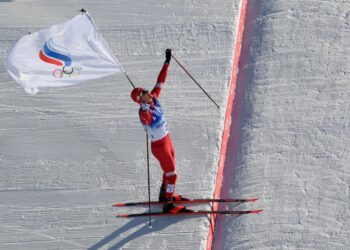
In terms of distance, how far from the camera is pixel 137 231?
7914 mm

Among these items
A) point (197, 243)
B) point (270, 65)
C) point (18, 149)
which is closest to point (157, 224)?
point (197, 243)

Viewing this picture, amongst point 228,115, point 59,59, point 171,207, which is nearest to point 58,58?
point 59,59

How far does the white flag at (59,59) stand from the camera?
24.5 feet

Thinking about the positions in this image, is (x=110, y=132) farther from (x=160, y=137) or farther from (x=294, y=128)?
(x=294, y=128)

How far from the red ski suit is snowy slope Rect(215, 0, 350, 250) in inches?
28.5

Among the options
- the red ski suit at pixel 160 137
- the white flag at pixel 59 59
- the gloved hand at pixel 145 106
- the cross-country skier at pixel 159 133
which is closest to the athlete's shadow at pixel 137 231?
the cross-country skier at pixel 159 133

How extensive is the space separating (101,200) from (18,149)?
4.21 ft

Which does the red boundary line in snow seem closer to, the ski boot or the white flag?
the ski boot

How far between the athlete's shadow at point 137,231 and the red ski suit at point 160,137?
31 centimetres

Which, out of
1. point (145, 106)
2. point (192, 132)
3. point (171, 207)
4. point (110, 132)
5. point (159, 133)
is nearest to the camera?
point (145, 106)

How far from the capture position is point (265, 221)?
25.6 feet

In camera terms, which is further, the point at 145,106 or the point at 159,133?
the point at 159,133

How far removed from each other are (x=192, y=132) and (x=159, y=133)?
1.22 m

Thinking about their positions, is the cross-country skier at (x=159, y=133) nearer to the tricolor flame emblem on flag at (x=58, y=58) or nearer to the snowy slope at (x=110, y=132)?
the snowy slope at (x=110, y=132)
